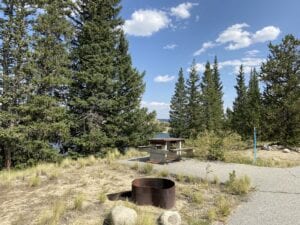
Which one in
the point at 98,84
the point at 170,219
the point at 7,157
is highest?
the point at 98,84

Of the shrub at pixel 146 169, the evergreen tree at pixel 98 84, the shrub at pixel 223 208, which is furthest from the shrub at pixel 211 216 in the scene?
the evergreen tree at pixel 98 84

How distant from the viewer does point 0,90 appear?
13.0m

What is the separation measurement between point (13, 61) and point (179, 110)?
89.1 feet

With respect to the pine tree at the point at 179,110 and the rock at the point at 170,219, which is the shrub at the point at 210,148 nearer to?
the rock at the point at 170,219

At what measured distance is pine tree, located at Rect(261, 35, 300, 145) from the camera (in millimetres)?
14734

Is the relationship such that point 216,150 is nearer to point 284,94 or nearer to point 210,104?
point 284,94

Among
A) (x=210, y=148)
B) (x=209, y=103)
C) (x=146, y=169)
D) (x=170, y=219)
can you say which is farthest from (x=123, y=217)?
(x=209, y=103)

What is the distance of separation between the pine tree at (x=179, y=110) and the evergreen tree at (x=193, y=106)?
1154 mm

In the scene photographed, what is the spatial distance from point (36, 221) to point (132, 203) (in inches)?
77.8

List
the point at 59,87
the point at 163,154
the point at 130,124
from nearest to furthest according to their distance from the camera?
the point at 163,154 < the point at 59,87 < the point at 130,124

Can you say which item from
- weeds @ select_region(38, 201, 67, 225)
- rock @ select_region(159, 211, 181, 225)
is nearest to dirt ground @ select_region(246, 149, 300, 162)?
rock @ select_region(159, 211, 181, 225)

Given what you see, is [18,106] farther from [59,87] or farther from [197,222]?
[197,222]

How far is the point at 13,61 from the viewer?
13.3 meters

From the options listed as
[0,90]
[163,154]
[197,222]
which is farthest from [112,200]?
[0,90]
